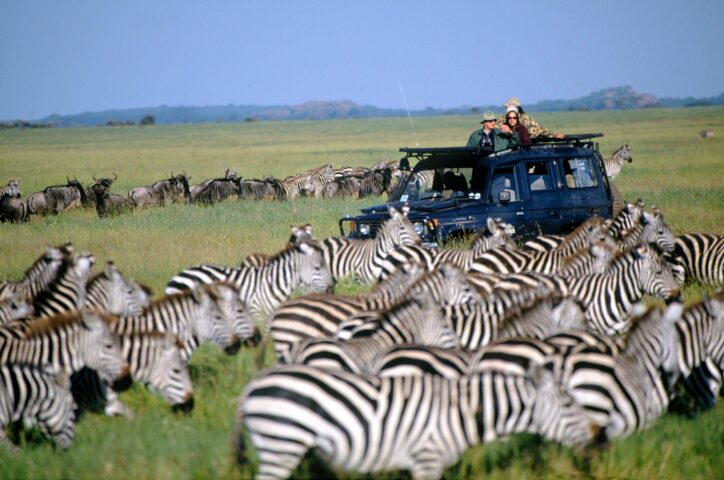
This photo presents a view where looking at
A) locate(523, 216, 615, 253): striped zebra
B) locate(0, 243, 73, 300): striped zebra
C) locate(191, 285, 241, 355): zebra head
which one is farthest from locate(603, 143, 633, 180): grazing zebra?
locate(191, 285, 241, 355): zebra head

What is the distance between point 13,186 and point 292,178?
7.98 metres

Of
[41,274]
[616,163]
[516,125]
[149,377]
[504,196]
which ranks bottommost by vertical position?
[149,377]

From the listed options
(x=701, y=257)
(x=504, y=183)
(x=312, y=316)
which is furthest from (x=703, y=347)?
(x=504, y=183)

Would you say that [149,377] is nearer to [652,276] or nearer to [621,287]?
[621,287]

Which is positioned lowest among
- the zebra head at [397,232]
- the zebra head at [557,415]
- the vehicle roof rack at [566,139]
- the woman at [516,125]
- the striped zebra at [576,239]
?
the zebra head at [557,415]

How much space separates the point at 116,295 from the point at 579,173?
7494mm

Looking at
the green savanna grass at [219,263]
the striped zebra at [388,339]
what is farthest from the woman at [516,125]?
the striped zebra at [388,339]

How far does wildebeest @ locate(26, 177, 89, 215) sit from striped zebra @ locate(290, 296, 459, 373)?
18557mm

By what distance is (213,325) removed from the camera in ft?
28.7

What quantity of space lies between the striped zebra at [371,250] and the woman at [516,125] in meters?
2.70

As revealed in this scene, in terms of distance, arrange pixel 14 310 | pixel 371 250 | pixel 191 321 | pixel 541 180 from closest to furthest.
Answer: pixel 191 321 < pixel 14 310 < pixel 371 250 < pixel 541 180

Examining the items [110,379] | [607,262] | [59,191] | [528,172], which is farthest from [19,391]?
[59,191]

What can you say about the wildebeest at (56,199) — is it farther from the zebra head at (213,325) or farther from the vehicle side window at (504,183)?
the zebra head at (213,325)

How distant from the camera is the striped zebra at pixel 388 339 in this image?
6.82m
